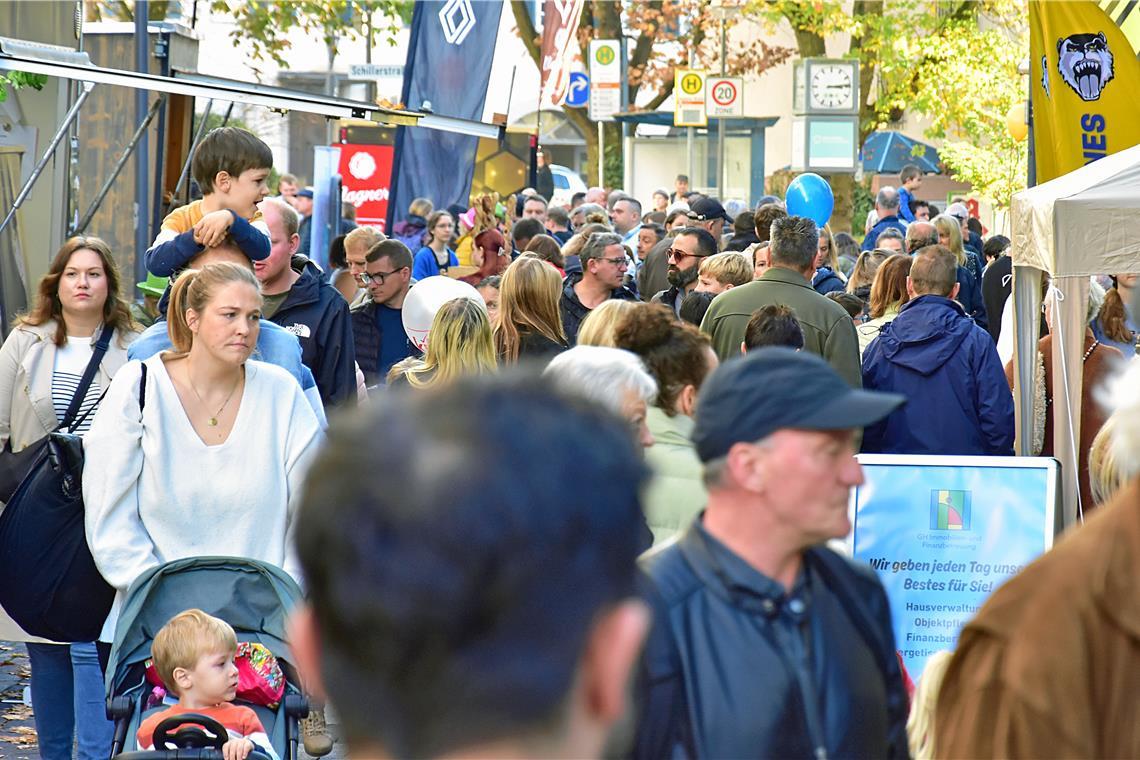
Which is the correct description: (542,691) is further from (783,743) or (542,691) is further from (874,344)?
(874,344)

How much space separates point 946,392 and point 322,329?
2948 millimetres

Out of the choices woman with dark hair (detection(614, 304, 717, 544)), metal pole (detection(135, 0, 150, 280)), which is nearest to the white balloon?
woman with dark hair (detection(614, 304, 717, 544))

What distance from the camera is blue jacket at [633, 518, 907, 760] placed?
2803 mm

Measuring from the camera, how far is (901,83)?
29609 millimetres

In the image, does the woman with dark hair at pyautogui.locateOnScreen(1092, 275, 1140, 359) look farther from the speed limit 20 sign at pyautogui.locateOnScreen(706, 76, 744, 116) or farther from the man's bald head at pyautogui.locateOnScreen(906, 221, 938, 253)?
the speed limit 20 sign at pyautogui.locateOnScreen(706, 76, 744, 116)

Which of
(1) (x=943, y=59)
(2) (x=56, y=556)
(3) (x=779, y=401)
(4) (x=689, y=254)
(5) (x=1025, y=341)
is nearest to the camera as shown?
(3) (x=779, y=401)

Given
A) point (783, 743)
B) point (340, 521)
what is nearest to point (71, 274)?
point (783, 743)

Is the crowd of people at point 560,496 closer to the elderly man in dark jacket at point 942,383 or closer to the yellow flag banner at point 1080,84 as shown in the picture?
the elderly man in dark jacket at point 942,383

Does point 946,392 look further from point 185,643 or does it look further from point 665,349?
point 185,643

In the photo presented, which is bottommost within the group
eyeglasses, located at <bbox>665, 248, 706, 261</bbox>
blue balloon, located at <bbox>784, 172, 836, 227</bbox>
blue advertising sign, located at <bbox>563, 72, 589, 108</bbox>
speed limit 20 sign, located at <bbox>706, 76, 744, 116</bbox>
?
eyeglasses, located at <bbox>665, 248, 706, 261</bbox>

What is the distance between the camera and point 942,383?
25.6ft

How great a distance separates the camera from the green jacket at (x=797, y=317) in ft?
25.3

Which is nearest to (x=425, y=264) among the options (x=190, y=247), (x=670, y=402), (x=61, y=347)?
(x=61, y=347)

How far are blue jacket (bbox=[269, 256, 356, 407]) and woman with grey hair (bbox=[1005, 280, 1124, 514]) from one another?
11.4ft
